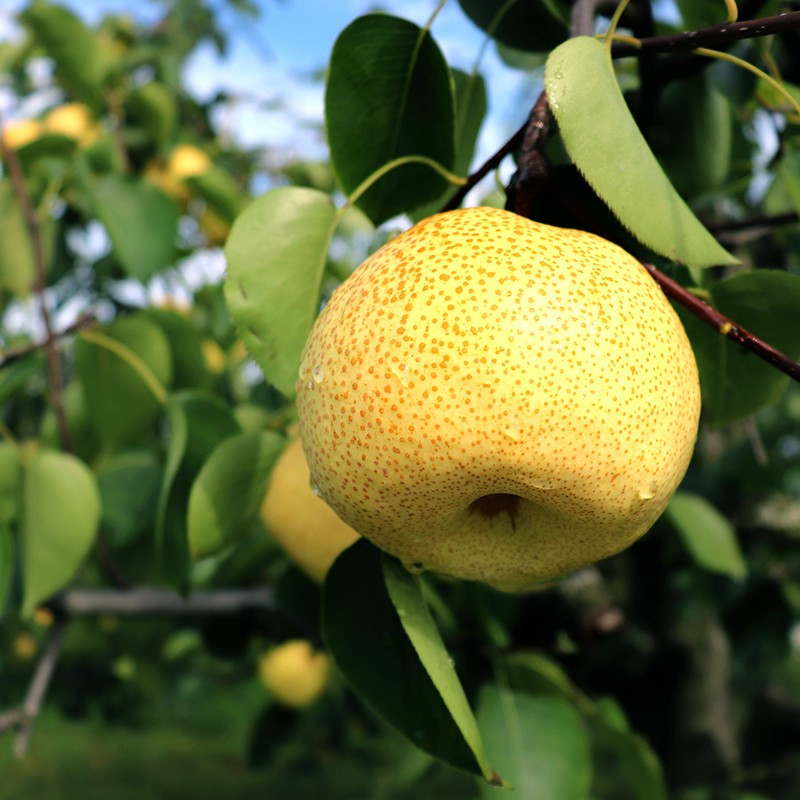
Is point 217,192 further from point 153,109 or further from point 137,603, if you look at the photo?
point 137,603

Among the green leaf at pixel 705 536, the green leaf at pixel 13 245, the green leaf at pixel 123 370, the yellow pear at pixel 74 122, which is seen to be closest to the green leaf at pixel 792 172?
the green leaf at pixel 705 536

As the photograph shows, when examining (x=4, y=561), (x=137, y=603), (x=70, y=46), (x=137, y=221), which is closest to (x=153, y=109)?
(x=70, y=46)

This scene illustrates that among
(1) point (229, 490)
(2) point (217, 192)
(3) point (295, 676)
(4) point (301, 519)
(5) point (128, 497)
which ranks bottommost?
(3) point (295, 676)

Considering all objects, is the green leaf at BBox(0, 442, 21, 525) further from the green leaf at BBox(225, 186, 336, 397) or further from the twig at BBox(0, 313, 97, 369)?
the green leaf at BBox(225, 186, 336, 397)

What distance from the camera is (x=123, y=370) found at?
1.23 meters

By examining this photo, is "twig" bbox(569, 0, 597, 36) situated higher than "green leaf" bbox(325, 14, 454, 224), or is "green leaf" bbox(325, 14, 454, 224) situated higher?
"twig" bbox(569, 0, 597, 36)

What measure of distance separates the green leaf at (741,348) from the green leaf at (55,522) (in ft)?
2.15

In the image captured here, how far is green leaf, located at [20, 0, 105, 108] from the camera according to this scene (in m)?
1.54

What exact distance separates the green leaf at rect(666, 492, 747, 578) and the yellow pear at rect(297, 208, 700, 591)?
73 centimetres

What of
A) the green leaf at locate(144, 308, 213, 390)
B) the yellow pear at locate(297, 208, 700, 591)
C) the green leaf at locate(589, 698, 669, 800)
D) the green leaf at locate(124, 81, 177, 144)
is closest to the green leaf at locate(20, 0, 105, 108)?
the green leaf at locate(124, 81, 177, 144)

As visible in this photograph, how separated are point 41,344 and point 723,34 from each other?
88 centimetres

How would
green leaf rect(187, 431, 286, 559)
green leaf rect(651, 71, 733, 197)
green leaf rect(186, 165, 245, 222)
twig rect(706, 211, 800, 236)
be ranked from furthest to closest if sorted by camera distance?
green leaf rect(186, 165, 245, 222)
twig rect(706, 211, 800, 236)
green leaf rect(651, 71, 733, 197)
green leaf rect(187, 431, 286, 559)

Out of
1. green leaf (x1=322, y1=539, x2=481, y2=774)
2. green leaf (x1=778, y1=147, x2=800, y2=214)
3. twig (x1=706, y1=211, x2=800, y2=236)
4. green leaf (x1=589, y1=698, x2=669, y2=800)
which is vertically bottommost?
green leaf (x1=589, y1=698, x2=669, y2=800)

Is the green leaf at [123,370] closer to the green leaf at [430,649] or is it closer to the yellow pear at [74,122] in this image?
the green leaf at [430,649]
